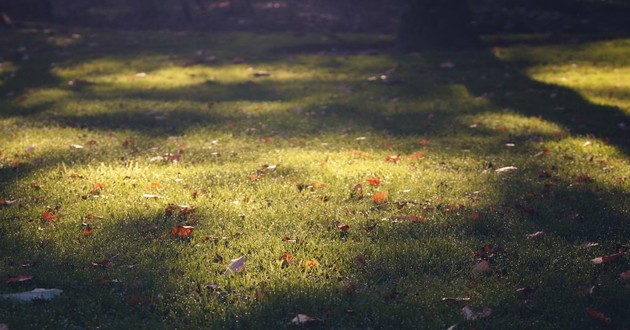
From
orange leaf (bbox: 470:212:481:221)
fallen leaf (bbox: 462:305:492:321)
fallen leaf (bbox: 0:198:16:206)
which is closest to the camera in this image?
fallen leaf (bbox: 462:305:492:321)

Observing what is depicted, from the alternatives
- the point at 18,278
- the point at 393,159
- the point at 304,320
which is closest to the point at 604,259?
the point at 304,320

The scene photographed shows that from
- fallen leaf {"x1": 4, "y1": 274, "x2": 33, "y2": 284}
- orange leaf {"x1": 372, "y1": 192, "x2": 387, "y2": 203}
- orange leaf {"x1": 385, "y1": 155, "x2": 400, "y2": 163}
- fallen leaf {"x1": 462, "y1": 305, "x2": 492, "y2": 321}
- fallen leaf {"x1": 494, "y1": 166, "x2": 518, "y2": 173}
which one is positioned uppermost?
fallen leaf {"x1": 4, "y1": 274, "x2": 33, "y2": 284}

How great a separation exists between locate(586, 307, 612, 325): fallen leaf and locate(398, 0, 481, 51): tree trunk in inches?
494

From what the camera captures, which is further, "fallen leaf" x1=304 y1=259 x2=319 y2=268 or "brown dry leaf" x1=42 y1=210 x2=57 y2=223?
"brown dry leaf" x1=42 y1=210 x2=57 y2=223

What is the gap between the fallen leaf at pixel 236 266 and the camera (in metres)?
4.47

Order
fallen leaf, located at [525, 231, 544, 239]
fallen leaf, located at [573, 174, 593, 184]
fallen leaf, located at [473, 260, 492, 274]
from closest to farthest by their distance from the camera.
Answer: fallen leaf, located at [473, 260, 492, 274], fallen leaf, located at [525, 231, 544, 239], fallen leaf, located at [573, 174, 593, 184]

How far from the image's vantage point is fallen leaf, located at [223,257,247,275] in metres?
4.47

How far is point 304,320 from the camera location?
382 centimetres

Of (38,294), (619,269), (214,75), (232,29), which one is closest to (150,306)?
(38,294)

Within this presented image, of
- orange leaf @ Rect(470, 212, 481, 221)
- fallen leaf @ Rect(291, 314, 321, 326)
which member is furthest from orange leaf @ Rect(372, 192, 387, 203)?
fallen leaf @ Rect(291, 314, 321, 326)

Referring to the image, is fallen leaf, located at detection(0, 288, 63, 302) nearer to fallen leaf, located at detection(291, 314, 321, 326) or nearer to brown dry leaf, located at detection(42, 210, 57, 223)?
brown dry leaf, located at detection(42, 210, 57, 223)

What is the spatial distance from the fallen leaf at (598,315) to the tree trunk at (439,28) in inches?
494

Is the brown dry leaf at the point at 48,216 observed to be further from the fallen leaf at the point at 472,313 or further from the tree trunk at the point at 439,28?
the tree trunk at the point at 439,28

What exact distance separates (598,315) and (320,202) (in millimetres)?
2694
